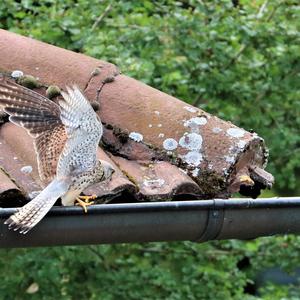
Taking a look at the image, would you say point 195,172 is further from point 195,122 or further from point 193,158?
point 195,122

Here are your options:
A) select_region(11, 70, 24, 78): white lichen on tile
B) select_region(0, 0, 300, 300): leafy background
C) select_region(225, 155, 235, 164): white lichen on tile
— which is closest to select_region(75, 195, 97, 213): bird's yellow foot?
select_region(225, 155, 235, 164): white lichen on tile

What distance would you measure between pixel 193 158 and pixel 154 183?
0.23 meters

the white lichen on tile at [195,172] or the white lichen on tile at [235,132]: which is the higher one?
the white lichen on tile at [235,132]

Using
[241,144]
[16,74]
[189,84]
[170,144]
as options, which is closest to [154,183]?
[170,144]

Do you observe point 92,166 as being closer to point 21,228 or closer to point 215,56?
point 21,228

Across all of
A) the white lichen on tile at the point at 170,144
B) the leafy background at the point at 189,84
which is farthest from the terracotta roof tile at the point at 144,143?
the leafy background at the point at 189,84

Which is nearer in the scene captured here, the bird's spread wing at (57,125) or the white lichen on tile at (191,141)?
the bird's spread wing at (57,125)

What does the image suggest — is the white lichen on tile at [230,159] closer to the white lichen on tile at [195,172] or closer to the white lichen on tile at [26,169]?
the white lichen on tile at [195,172]

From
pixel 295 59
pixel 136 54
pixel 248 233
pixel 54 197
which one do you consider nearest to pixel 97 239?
pixel 54 197

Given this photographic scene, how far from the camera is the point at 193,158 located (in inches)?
123

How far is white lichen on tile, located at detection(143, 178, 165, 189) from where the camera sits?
2939 mm

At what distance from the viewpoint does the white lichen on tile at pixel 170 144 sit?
3.16 metres

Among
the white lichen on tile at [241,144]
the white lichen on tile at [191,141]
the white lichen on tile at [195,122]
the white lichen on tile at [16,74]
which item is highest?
the white lichen on tile at [241,144]

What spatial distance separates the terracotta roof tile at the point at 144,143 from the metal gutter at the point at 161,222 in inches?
6.3
